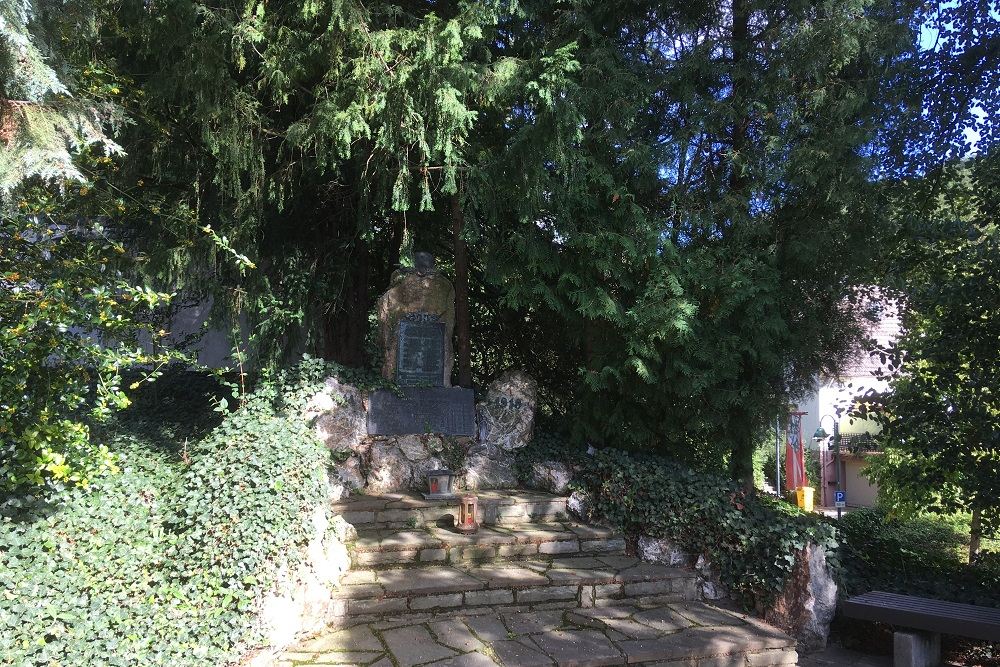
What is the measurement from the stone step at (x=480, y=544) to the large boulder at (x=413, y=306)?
2.08m

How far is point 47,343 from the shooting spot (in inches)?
160

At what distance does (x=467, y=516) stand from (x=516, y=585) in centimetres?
96

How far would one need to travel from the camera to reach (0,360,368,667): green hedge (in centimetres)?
367

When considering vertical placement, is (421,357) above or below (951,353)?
below

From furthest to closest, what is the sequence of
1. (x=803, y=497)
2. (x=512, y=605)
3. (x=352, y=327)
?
(x=803, y=497)
(x=352, y=327)
(x=512, y=605)

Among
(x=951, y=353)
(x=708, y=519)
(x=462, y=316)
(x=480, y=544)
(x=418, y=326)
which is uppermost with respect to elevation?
(x=462, y=316)

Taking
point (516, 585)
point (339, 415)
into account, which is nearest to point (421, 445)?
point (339, 415)

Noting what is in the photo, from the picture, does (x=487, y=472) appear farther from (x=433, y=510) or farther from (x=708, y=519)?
(x=708, y=519)

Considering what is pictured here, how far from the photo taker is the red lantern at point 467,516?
19.3 ft

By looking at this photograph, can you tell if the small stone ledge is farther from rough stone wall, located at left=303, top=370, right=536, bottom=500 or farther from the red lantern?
rough stone wall, located at left=303, top=370, right=536, bottom=500

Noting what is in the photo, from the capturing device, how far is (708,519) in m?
5.86

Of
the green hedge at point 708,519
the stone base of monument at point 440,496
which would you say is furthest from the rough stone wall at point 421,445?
the green hedge at point 708,519

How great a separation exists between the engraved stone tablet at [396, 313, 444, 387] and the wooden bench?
4494 millimetres

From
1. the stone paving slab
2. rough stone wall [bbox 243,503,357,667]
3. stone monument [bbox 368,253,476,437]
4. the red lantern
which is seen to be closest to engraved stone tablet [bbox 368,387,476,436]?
stone monument [bbox 368,253,476,437]
